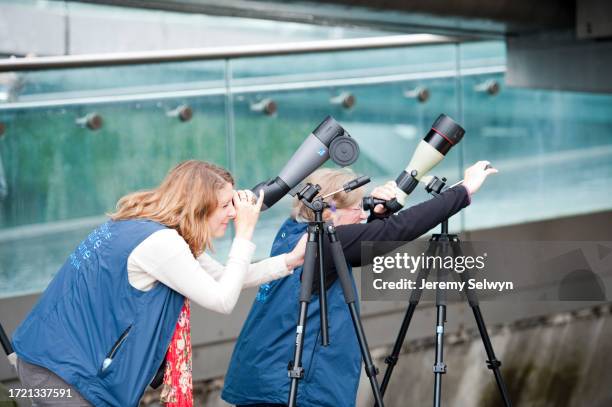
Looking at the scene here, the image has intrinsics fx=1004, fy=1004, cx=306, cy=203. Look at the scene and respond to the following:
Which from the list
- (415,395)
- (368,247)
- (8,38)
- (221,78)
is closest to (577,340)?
(415,395)

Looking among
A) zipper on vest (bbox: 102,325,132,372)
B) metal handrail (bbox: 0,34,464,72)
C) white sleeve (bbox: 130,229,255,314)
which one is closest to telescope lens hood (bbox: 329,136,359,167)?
white sleeve (bbox: 130,229,255,314)

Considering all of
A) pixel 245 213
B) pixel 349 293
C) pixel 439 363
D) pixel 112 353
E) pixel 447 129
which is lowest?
pixel 439 363

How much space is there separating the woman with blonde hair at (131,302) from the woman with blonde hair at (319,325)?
379 millimetres

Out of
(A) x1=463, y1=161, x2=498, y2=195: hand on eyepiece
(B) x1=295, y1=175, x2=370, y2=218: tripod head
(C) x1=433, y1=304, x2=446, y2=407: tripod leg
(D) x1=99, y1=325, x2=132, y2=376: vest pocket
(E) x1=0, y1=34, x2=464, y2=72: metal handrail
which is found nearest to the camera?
(D) x1=99, y1=325, x2=132, y2=376: vest pocket

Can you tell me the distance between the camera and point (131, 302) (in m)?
2.94

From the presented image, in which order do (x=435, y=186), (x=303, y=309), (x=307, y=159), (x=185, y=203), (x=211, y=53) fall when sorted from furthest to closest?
(x=211, y=53)
(x=435, y=186)
(x=307, y=159)
(x=303, y=309)
(x=185, y=203)

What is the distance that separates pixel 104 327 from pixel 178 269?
0.90 feet

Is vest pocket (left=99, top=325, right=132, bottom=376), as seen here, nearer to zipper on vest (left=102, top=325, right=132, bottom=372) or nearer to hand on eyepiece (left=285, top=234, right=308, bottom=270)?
zipper on vest (left=102, top=325, right=132, bottom=372)

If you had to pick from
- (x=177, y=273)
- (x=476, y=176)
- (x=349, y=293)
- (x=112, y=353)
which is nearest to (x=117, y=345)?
(x=112, y=353)

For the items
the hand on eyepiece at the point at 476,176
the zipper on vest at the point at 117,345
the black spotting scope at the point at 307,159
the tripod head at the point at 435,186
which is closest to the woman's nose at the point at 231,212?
the black spotting scope at the point at 307,159

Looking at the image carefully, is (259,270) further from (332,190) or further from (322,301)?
(332,190)

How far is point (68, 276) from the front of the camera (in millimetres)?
3010

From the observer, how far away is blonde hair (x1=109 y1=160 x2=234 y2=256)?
304 cm

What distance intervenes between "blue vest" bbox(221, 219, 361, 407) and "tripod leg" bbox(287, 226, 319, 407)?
10 centimetres
